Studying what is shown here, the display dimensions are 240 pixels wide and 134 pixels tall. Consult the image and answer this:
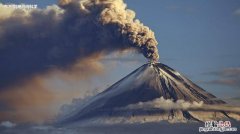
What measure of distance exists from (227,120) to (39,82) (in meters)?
5.02

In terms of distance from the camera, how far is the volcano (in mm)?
15648

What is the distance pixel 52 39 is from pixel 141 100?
3.01 meters

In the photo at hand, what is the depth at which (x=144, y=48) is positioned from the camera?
16.9 meters

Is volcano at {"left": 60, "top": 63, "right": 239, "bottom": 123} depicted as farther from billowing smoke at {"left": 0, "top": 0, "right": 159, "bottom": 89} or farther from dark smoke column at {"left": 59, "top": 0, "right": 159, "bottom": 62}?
billowing smoke at {"left": 0, "top": 0, "right": 159, "bottom": 89}

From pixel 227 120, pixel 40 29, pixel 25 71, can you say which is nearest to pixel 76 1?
pixel 40 29

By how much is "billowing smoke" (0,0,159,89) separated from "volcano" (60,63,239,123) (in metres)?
1.09

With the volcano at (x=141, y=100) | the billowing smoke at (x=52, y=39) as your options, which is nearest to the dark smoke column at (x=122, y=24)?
the billowing smoke at (x=52, y=39)

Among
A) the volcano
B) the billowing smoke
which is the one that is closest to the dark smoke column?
the billowing smoke

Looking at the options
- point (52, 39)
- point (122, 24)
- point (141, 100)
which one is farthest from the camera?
point (122, 24)

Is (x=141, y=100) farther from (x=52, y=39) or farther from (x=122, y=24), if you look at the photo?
(x=52, y=39)

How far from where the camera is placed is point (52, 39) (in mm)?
15844

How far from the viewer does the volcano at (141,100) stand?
616 inches

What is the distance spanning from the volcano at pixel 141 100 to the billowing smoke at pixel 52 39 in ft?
3.59

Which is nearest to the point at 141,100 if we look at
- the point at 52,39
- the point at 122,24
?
the point at 122,24
